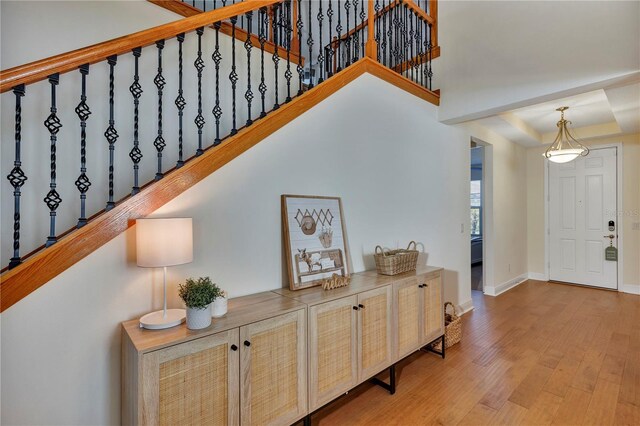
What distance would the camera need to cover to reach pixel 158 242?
4.75ft

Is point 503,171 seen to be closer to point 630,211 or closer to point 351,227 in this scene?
point 630,211

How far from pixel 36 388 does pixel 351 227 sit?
2.13 metres

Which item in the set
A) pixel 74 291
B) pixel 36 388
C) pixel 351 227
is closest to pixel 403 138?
pixel 351 227

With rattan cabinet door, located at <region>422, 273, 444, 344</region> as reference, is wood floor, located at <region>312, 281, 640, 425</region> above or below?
below

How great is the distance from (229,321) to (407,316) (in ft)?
4.89

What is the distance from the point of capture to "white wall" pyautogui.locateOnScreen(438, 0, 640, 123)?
7.83 feet

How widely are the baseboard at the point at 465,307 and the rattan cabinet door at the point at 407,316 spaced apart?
160 centimetres

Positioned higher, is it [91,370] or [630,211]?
[630,211]

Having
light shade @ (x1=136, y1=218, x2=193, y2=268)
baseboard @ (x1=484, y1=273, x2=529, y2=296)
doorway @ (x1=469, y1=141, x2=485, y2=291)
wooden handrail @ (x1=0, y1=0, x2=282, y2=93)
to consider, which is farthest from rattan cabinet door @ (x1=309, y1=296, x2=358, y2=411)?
doorway @ (x1=469, y1=141, x2=485, y2=291)

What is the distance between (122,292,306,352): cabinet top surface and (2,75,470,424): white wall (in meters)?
0.13

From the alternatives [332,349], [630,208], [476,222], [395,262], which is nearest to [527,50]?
[395,262]

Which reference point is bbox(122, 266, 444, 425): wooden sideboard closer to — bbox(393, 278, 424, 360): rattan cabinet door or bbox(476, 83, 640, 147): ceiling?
bbox(393, 278, 424, 360): rattan cabinet door

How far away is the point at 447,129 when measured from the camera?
3.72 meters

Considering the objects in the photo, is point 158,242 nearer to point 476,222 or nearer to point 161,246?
point 161,246
